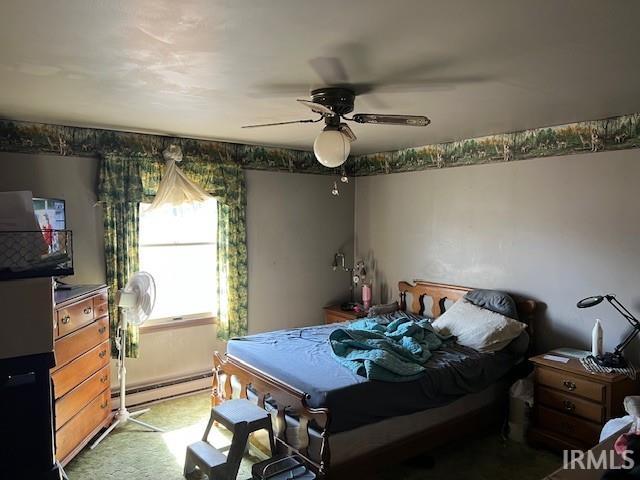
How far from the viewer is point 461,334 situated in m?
3.73

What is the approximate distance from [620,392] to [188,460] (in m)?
2.85

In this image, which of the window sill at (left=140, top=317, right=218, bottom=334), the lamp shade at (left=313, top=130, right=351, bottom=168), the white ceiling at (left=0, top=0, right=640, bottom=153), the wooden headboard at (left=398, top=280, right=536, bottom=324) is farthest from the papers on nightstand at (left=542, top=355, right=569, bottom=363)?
the window sill at (left=140, top=317, right=218, bottom=334)

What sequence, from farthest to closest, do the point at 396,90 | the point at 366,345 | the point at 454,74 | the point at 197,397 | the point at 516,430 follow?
1. the point at 197,397
2. the point at 516,430
3. the point at 366,345
4. the point at 396,90
5. the point at 454,74

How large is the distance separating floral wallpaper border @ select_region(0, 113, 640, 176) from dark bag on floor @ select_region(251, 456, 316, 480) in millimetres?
2804

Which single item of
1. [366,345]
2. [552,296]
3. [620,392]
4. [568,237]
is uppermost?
[568,237]

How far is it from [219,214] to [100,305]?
1.47 meters

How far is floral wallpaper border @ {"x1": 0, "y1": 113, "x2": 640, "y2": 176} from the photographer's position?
347 centimetres

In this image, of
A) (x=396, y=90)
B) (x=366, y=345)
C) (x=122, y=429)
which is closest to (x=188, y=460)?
(x=122, y=429)

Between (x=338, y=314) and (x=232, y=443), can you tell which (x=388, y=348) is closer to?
(x=232, y=443)

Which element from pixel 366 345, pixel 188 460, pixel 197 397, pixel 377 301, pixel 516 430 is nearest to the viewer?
pixel 188 460

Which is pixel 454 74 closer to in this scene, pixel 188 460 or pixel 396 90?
pixel 396 90

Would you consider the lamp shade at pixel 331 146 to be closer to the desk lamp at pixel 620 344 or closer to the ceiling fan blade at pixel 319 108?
the ceiling fan blade at pixel 319 108

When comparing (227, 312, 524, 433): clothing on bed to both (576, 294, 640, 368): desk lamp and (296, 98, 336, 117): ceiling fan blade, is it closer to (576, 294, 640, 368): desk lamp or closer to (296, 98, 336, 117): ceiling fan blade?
(576, 294, 640, 368): desk lamp

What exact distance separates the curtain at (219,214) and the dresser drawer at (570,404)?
277 cm
